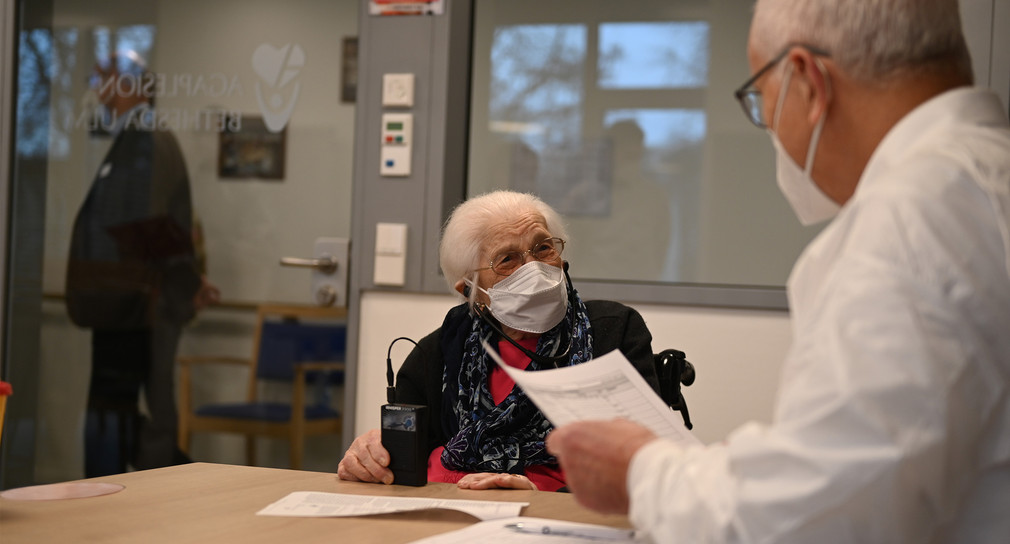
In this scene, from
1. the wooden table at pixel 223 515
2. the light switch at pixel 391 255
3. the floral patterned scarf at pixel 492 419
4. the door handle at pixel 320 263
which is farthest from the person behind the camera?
the door handle at pixel 320 263

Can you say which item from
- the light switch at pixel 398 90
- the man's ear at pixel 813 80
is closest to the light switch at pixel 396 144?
the light switch at pixel 398 90

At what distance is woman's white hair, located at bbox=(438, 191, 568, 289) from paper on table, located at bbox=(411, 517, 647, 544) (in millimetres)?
1071

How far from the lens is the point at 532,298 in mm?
2133

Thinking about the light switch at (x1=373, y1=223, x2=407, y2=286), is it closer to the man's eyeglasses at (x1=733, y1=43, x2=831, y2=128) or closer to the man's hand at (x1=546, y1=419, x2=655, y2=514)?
the man's eyeglasses at (x1=733, y1=43, x2=831, y2=128)

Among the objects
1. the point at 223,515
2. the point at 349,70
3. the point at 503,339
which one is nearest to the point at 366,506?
the point at 223,515

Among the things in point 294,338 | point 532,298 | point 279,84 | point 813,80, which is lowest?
point 294,338

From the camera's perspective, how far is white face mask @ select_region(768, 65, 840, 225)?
1.09m

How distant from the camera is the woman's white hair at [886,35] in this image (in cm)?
100

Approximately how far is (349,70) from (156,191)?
85 cm

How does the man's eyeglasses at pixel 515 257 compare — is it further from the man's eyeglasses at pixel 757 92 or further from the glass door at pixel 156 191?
the glass door at pixel 156 191

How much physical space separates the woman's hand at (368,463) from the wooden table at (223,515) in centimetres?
2

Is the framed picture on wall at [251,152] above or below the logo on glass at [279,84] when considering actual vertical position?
below

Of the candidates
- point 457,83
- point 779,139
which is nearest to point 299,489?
point 779,139

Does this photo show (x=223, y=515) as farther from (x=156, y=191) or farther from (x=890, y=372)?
(x=156, y=191)
